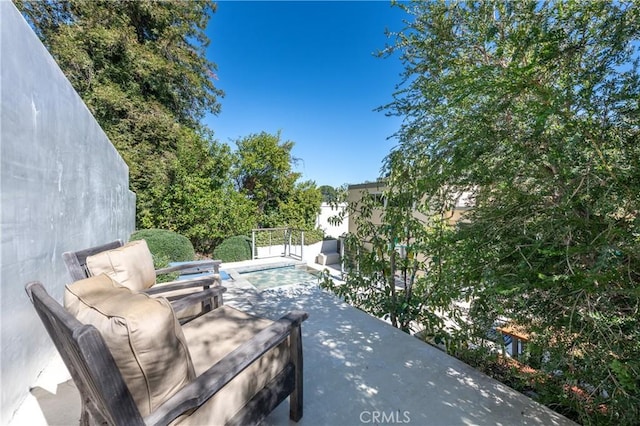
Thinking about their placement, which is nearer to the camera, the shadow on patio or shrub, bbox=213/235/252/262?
the shadow on patio

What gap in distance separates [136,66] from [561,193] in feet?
33.9

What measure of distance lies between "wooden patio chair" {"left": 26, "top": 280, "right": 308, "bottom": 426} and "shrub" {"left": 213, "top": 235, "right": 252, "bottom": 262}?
20.9 feet

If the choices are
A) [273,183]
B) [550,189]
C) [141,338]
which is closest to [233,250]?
[273,183]

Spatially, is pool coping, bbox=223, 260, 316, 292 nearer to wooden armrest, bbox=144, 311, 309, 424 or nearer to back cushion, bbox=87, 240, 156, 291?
back cushion, bbox=87, 240, 156, 291

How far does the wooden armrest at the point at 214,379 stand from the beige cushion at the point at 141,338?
62 mm

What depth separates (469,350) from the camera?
221cm

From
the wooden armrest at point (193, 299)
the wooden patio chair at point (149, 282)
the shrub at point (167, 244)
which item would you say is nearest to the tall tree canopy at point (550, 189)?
the wooden armrest at point (193, 299)

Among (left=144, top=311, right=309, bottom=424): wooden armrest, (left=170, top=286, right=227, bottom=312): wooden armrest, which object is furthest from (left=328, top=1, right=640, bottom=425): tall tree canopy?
(left=170, top=286, right=227, bottom=312): wooden armrest

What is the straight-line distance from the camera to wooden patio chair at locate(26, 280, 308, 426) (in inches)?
32.7

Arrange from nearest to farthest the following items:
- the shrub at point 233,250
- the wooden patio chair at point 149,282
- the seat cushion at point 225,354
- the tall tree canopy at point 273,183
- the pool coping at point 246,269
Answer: the seat cushion at point 225,354, the wooden patio chair at point 149,282, the pool coping at point 246,269, the shrub at point 233,250, the tall tree canopy at point 273,183

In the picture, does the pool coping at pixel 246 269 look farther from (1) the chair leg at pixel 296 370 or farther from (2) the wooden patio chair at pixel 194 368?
(1) the chair leg at pixel 296 370

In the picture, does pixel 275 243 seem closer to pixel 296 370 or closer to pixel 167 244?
pixel 167 244

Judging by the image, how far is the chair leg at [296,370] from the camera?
160cm

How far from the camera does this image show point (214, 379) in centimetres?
107
